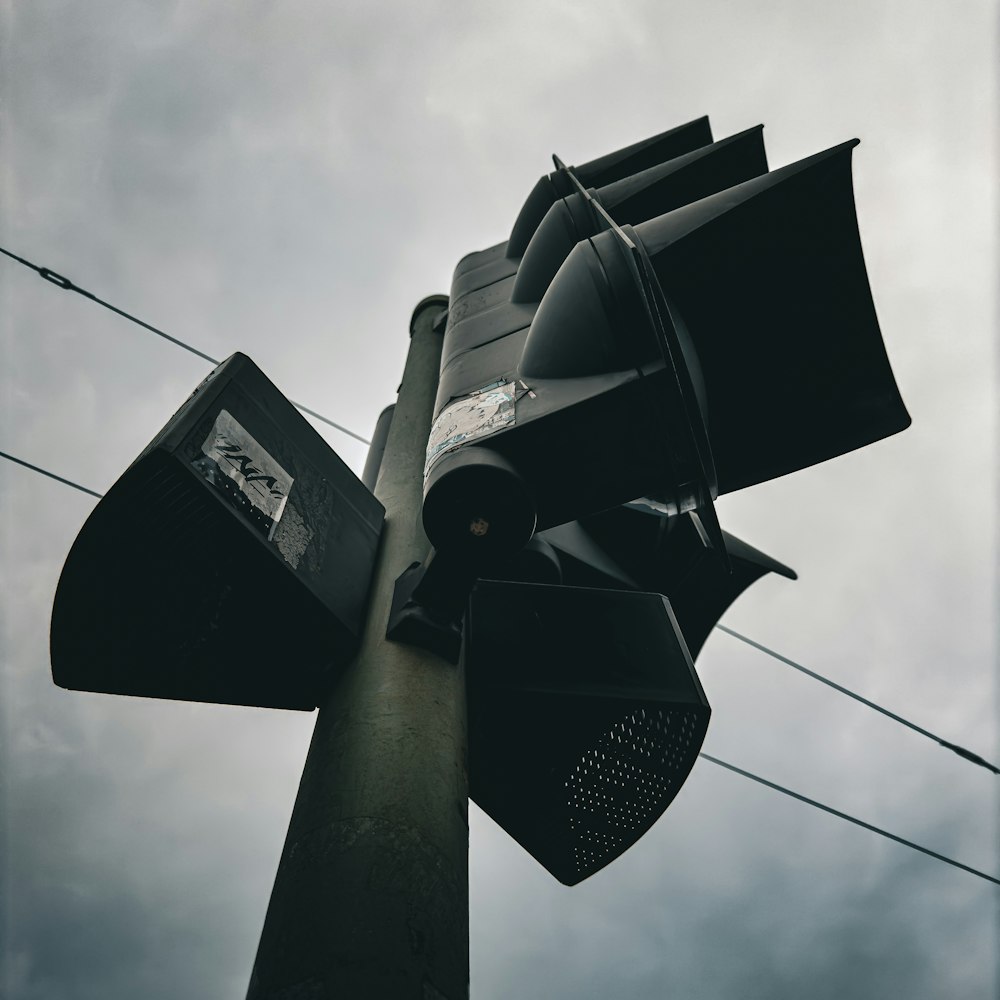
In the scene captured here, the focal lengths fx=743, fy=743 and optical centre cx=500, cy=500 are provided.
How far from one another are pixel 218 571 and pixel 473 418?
1223 millimetres

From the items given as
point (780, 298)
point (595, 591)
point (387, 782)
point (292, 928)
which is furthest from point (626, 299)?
point (292, 928)

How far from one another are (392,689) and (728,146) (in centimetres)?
423

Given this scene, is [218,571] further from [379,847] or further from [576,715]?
Answer: [576,715]

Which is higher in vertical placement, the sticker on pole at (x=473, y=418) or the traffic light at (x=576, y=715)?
the sticker on pole at (x=473, y=418)

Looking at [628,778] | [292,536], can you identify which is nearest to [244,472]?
[292,536]

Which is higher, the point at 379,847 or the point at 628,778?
the point at 628,778

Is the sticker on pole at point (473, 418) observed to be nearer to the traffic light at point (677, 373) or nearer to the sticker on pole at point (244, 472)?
the traffic light at point (677, 373)

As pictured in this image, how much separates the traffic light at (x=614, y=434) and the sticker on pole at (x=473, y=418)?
1 centimetres

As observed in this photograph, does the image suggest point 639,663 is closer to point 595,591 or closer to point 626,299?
point 595,591

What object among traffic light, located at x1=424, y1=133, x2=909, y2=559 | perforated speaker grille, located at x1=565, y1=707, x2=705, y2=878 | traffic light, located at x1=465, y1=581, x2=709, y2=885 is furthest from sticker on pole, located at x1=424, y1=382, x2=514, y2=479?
perforated speaker grille, located at x1=565, y1=707, x2=705, y2=878

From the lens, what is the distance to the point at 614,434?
294 centimetres

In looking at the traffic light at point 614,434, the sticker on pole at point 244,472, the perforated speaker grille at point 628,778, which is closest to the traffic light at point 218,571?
the sticker on pole at point 244,472

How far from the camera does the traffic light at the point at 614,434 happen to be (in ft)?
9.73

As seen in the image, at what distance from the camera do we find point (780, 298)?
3438mm
